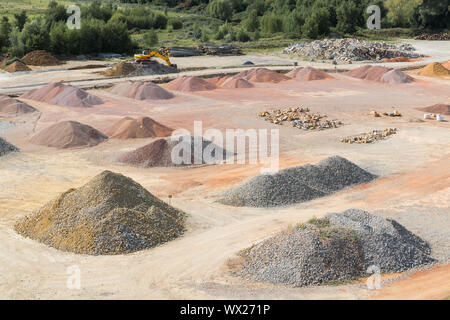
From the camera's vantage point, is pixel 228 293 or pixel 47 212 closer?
pixel 228 293

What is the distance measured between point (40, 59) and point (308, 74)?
2532 centimetres

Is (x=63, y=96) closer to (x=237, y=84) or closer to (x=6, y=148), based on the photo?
(x=6, y=148)

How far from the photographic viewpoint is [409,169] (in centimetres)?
2692

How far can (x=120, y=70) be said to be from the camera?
171 feet

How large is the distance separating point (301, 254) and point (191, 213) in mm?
6108

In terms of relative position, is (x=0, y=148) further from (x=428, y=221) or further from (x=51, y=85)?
(x=428, y=221)

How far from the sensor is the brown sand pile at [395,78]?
51.5 metres

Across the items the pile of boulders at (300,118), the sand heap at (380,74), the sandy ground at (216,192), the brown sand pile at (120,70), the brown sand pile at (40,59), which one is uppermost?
the brown sand pile at (40,59)

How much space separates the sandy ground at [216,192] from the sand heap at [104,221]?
0.41m

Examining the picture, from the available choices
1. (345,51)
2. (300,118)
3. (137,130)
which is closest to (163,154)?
(137,130)

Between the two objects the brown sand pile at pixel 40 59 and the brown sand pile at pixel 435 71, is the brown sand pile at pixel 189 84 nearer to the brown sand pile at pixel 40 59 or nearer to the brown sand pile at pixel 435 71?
the brown sand pile at pixel 40 59

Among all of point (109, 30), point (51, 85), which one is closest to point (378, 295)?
point (51, 85)

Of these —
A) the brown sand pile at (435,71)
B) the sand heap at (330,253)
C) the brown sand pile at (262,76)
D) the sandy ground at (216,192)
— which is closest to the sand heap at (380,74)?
the brown sand pile at (435,71)

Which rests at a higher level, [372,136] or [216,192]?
[372,136]
